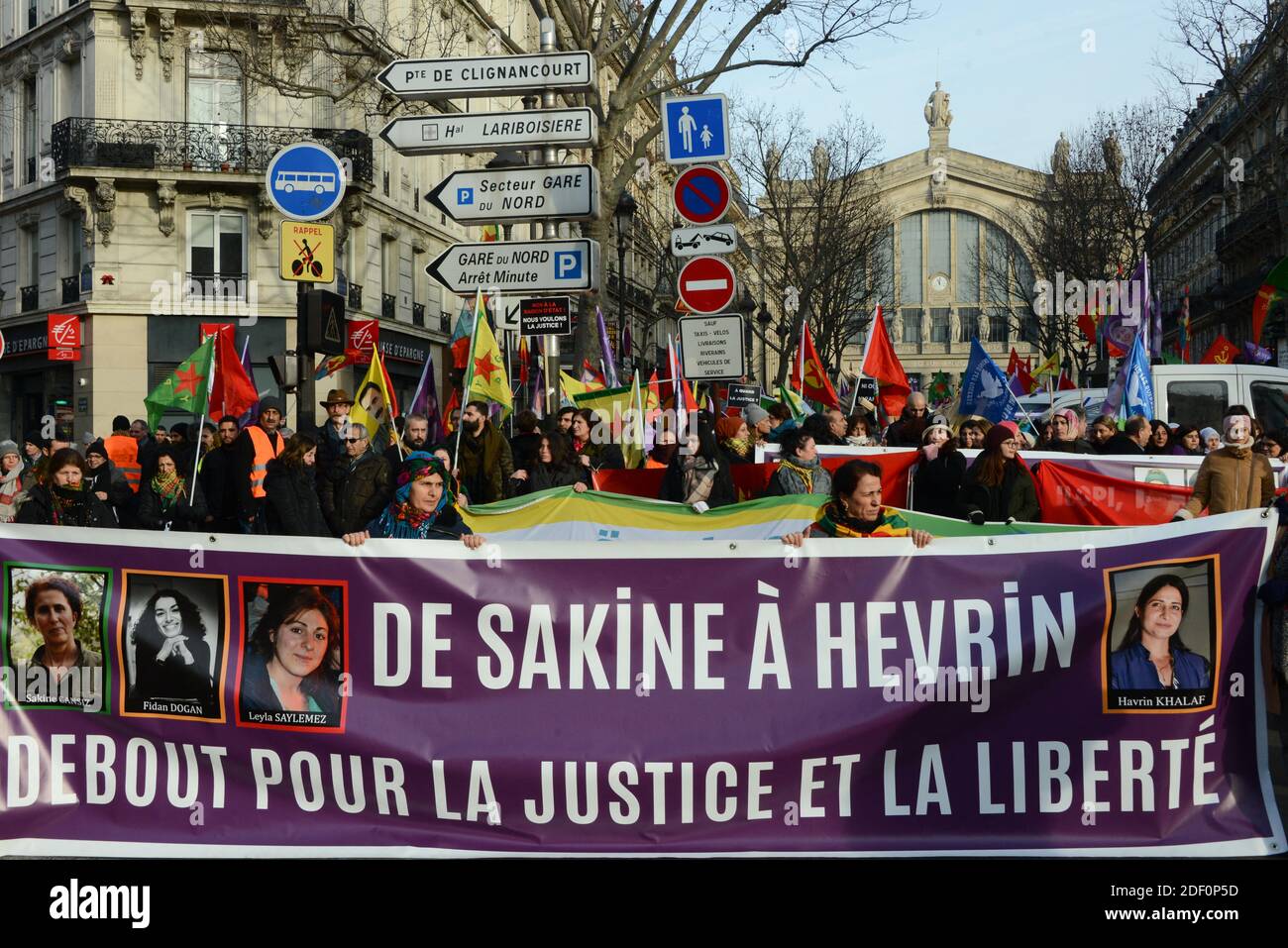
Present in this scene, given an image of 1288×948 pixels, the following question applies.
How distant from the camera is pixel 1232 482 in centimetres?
831

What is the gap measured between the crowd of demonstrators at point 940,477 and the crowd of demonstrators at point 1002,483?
1.32 ft

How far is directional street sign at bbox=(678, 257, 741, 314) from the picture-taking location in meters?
10.3

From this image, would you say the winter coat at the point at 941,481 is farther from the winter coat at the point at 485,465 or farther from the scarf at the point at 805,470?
the winter coat at the point at 485,465

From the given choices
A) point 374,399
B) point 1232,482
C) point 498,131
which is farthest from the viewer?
point 374,399

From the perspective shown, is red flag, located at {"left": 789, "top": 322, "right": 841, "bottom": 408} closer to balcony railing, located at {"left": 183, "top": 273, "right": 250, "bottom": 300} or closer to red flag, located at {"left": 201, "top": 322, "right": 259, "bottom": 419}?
red flag, located at {"left": 201, "top": 322, "right": 259, "bottom": 419}

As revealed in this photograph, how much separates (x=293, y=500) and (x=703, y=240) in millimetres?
3495

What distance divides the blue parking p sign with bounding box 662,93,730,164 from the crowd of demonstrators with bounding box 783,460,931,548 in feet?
16.9

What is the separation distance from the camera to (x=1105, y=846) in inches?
178

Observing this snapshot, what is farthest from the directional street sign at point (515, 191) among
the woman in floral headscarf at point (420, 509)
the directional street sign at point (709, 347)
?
the woman in floral headscarf at point (420, 509)

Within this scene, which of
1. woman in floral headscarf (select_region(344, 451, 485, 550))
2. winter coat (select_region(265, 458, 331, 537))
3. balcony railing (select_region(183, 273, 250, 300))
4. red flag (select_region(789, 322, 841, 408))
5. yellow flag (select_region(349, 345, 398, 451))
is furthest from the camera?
balcony railing (select_region(183, 273, 250, 300))

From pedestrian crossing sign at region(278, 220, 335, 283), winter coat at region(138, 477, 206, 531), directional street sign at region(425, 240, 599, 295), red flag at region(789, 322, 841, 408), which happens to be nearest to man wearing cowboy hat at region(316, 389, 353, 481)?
pedestrian crossing sign at region(278, 220, 335, 283)

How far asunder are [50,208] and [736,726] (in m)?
30.6

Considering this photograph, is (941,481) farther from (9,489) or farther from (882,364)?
(9,489)

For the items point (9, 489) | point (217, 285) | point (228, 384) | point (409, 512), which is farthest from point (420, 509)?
point (217, 285)
